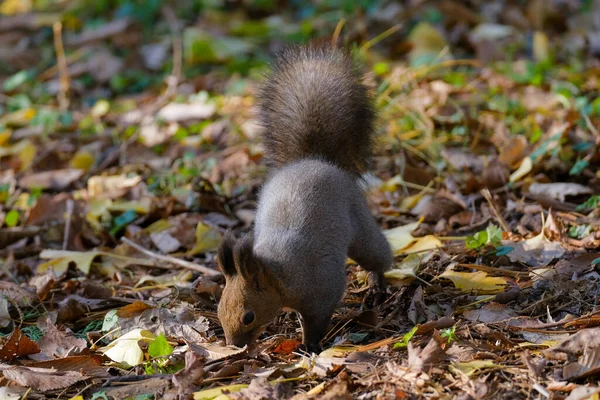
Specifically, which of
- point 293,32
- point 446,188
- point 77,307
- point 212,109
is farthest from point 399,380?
point 293,32

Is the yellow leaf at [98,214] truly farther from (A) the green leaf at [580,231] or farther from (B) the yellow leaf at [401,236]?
(A) the green leaf at [580,231]

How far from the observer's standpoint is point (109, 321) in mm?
2670

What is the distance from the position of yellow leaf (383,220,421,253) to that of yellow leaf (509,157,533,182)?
0.54 metres

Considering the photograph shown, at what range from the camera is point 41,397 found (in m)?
2.23

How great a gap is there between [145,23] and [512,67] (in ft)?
11.2

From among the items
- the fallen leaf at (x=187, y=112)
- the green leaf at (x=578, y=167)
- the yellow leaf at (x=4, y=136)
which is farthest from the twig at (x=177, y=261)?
the yellow leaf at (x=4, y=136)

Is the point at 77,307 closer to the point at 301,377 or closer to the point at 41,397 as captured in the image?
the point at 41,397

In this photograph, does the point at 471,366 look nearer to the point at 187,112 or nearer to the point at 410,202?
the point at 410,202

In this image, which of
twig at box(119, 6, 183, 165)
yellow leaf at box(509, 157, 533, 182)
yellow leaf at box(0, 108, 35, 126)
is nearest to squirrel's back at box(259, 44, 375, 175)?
yellow leaf at box(509, 157, 533, 182)

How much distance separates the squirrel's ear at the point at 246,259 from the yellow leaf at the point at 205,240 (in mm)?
969

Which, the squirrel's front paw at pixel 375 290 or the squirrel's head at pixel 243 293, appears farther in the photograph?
the squirrel's front paw at pixel 375 290

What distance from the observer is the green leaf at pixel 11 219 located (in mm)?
3961

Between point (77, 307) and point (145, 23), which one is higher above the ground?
point (145, 23)

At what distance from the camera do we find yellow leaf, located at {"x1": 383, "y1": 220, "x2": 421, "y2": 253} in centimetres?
320
